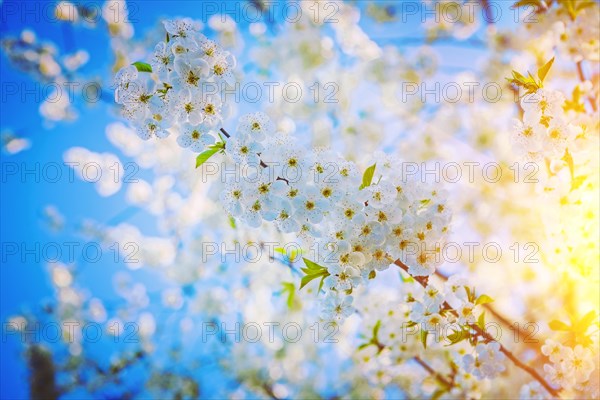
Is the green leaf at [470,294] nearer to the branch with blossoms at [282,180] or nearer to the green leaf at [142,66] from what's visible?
the branch with blossoms at [282,180]

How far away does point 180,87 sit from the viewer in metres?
1.62

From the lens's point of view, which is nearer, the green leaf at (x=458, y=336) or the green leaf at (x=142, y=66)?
the green leaf at (x=142, y=66)

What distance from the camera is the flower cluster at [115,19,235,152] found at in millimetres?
1614

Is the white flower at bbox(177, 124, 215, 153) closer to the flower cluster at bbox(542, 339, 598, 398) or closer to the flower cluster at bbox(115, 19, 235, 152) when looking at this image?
the flower cluster at bbox(115, 19, 235, 152)

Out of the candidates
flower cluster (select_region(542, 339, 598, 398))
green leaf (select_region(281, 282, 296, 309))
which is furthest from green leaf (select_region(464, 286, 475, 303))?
green leaf (select_region(281, 282, 296, 309))

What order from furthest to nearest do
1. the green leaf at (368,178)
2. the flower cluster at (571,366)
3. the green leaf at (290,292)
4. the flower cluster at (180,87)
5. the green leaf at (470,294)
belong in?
the green leaf at (290,292)
the flower cluster at (571,366)
the green leaf at (470,294)
the green leaf at (368,178)
the flower cluster at (180,87)

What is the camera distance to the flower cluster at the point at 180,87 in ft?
5.30

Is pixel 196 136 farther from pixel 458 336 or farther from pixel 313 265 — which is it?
pixel 458 336

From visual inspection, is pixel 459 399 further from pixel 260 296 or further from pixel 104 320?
pixel 104 320

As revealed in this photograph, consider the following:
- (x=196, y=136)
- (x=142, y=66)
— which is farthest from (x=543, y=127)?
(x=142, y=66)

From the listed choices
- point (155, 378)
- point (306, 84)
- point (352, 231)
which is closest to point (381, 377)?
point (352, 231)

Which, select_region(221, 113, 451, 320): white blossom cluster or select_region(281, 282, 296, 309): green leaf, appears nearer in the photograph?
select_region(221, 113, 451, 320): white blossom cluster

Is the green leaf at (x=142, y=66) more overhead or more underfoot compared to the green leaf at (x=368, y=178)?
more overhead

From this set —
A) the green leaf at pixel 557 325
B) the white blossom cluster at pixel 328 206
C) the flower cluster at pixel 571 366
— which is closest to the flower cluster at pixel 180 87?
the white blossom cluster at pixel 328 206
